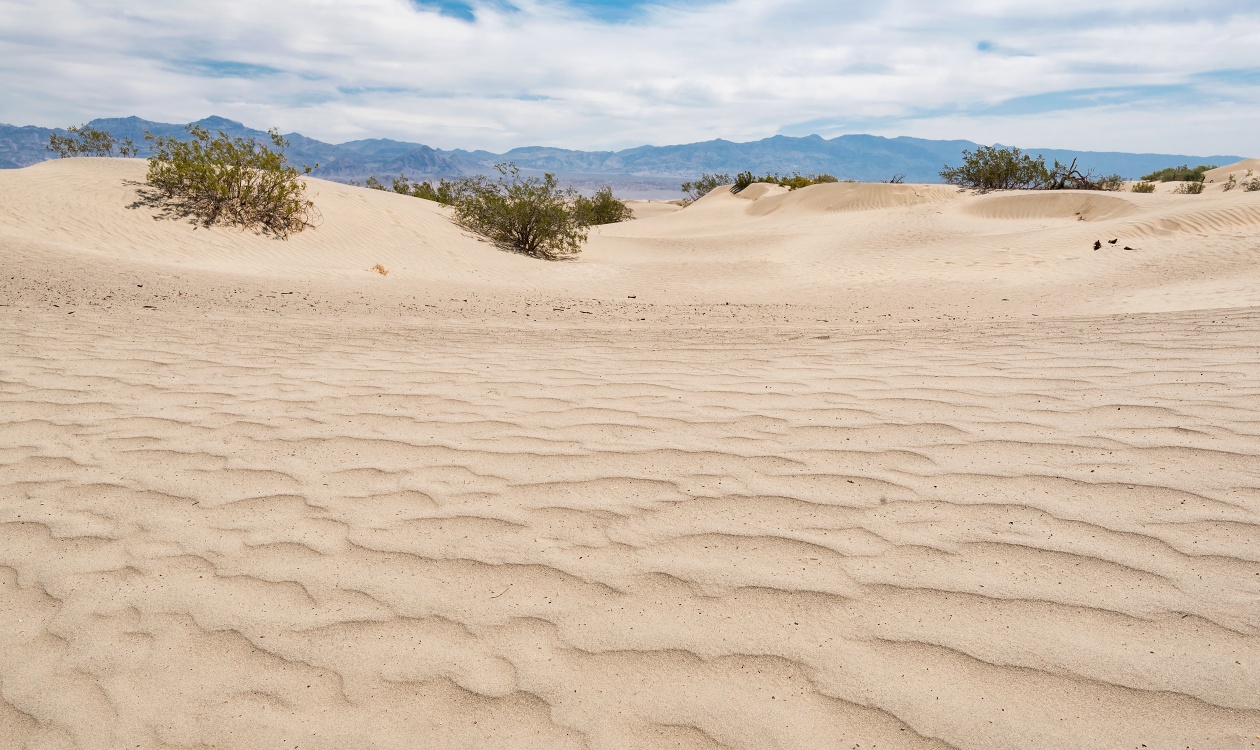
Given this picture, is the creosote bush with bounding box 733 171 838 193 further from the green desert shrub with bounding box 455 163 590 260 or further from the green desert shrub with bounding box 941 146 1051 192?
the green desert shrub with bounding box 455 163 590 260

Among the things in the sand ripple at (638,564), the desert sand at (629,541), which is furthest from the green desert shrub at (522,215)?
the sand ripple at (638,564)

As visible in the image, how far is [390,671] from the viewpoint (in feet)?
6.05

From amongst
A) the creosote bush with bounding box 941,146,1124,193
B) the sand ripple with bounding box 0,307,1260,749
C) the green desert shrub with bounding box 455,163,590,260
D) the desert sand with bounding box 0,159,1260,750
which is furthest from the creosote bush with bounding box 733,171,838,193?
the sand ripple with bounding box 0,307,1260,749

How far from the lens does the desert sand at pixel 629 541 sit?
1.69 meters

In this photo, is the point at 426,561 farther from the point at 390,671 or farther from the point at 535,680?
the point at 535,680

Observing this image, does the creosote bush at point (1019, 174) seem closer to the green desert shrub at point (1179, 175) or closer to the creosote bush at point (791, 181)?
the creosote bush at point (791, 181)

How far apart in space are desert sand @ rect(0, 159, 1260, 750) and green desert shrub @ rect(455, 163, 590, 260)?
11137 mm

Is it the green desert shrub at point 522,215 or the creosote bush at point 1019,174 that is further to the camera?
the creosote bush at point 1019,174

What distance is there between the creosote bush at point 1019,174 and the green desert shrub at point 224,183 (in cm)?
2392

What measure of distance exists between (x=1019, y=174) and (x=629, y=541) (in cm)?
2945

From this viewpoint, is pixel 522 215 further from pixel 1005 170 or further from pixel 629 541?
pixel 1005 170

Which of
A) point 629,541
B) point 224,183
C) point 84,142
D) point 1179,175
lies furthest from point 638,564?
point 1179,175

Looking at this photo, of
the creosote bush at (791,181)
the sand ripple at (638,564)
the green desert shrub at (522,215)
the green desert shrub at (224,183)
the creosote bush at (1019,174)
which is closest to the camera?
the sand ripple at (638,564)

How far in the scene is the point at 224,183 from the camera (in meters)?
13.1
